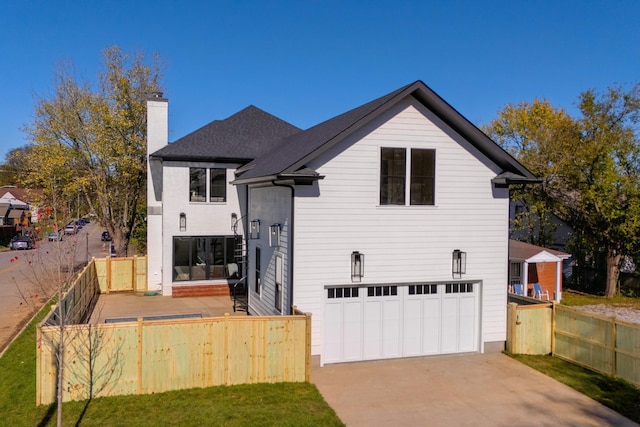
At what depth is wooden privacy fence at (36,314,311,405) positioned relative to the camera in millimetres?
9180

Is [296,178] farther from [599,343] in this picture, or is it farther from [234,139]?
[234,139]

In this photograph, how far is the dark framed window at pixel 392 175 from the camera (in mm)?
12320

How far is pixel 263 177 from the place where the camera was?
12703 millimetres

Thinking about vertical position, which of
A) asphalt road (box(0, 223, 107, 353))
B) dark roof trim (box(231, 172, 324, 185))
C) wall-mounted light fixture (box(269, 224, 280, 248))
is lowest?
asphalt road (box(0, 223, 107, 353))

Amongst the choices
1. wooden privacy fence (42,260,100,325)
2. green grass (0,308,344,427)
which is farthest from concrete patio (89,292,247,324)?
green grass (0,308,344,427)

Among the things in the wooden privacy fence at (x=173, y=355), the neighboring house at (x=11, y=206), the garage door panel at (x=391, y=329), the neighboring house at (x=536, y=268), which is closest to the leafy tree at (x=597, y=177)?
the neighboring house at (x=536, y=268)

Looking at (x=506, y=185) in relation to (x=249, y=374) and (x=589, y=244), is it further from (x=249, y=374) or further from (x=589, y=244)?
(x=589, y=244)

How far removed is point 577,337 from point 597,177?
1568 cm

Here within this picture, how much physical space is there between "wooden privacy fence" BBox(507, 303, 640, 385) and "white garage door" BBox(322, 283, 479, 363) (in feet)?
3.97

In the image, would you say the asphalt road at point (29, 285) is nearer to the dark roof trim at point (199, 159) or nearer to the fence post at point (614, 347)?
the dark roof trim at point (199, 159)

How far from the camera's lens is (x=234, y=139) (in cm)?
2223

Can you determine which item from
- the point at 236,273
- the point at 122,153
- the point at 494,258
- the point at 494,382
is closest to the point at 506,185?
the point at 494,258

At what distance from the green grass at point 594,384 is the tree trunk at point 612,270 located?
50.1 feet

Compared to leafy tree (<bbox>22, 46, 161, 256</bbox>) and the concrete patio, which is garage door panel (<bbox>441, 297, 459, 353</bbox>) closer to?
the concrete patio
